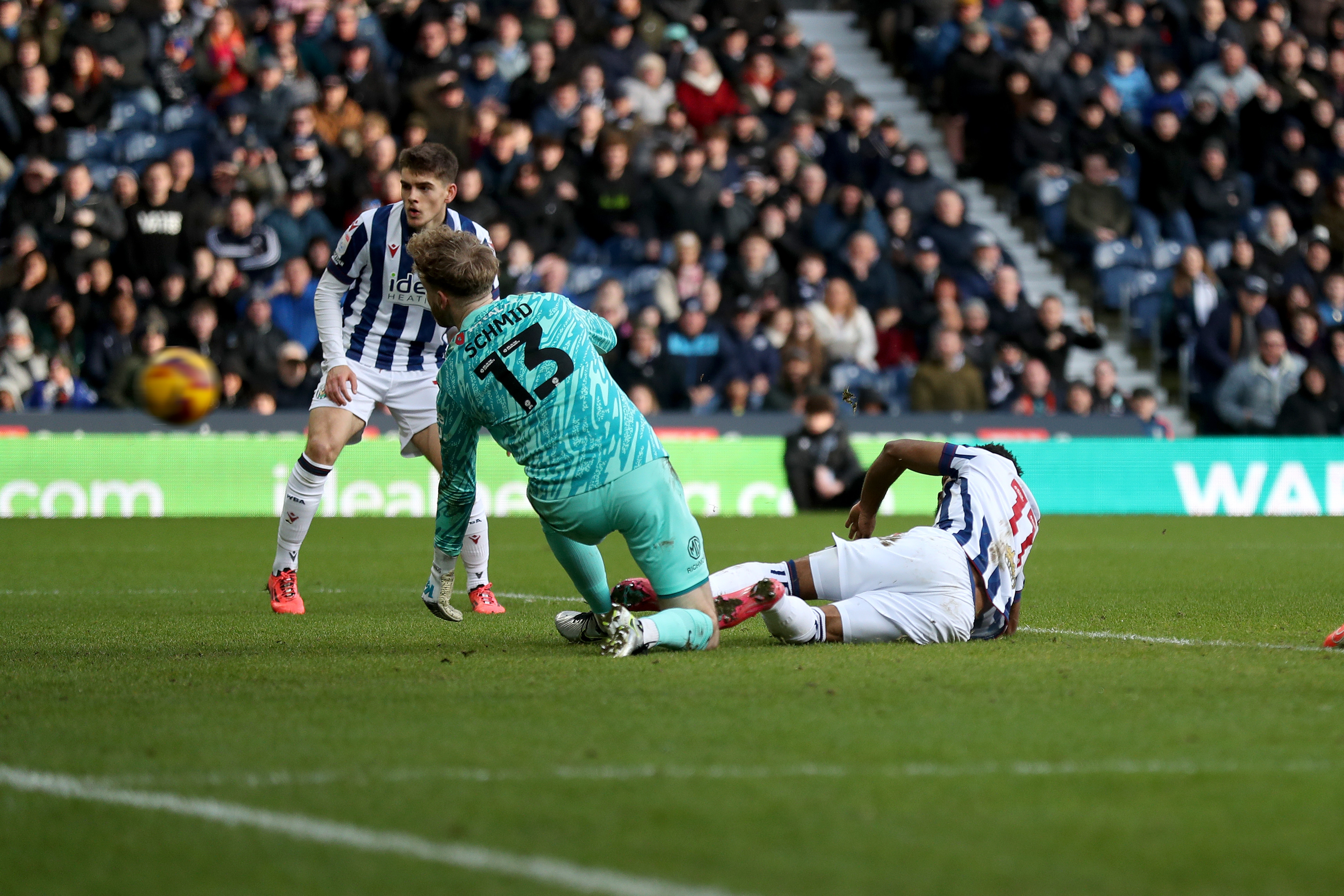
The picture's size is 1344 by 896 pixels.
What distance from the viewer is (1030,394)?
18578 millimetres

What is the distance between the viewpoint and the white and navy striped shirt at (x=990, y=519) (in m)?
6.39

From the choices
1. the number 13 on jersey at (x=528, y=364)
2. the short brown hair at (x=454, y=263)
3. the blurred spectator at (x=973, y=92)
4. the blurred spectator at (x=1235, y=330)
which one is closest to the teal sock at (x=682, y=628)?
the number 13 on jersey at (x=528, y=364)

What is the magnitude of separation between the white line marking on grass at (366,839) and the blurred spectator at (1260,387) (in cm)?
1716

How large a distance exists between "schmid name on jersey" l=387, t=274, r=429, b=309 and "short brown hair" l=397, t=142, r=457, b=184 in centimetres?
66

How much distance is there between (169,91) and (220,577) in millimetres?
9767

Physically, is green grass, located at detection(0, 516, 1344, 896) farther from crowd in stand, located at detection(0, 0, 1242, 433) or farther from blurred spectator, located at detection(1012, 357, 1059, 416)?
blurred spectator, located at detection(1012, 357, 1059, 416)

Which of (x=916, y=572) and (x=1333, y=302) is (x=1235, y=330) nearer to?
(x=1333, y=302)

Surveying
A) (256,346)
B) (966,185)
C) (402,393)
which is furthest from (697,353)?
(402,393)

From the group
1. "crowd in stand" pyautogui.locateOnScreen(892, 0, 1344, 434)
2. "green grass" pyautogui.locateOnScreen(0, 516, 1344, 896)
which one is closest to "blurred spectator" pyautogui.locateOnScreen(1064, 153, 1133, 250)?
"crowd in stand" pyautogui.locateOnScreen(892, 0, 1344, 434)

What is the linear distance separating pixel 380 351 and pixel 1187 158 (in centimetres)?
1538

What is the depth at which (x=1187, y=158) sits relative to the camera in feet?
70.4

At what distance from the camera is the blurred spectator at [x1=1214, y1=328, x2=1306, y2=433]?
755 inches

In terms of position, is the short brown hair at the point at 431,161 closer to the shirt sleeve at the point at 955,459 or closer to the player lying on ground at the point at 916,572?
the player lying on ground at the point at 916,572

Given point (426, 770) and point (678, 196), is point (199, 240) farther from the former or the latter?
point (426, 770)
